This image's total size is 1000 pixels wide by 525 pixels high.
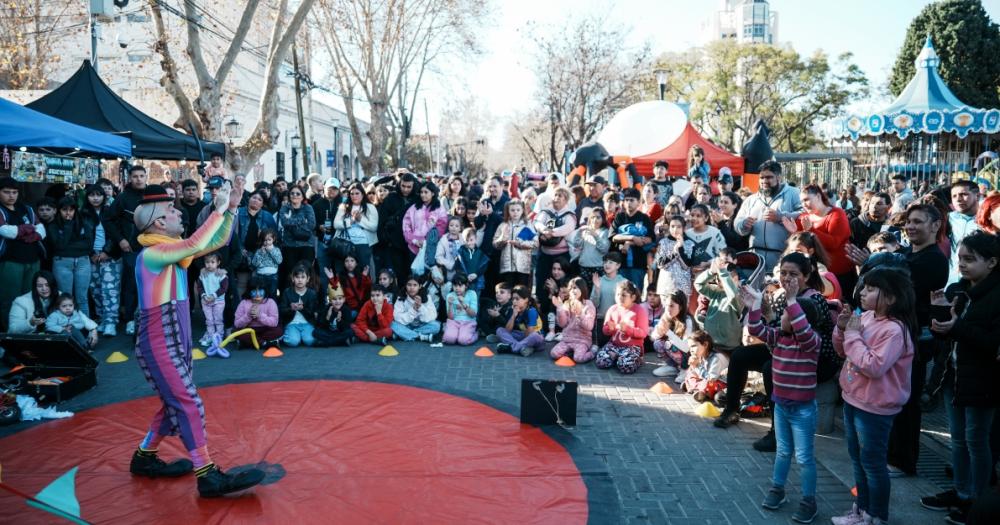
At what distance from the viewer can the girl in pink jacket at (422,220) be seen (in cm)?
879

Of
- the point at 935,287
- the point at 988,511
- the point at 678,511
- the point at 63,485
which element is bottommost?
the point at 678,511

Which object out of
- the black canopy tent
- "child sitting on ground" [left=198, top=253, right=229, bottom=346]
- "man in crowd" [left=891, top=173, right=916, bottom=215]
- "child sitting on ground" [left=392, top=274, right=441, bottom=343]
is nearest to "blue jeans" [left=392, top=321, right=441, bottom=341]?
"child sitting on ground" [left=392, top=274, right=441, bottom=343]

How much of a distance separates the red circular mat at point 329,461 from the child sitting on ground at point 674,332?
2.06m

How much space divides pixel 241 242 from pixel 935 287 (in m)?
7.20

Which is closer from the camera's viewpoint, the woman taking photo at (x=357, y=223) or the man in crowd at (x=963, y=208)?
the man in crowd at (x=963, y=208)

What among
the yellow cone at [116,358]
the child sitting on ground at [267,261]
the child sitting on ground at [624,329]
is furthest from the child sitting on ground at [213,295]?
the child sitting on ground at [624,329]

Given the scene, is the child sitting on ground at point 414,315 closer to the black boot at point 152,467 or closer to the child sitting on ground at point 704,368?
the child sitting on ground at point 704,368

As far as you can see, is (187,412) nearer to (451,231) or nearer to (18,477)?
(18,477)

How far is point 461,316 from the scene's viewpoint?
8172 mm

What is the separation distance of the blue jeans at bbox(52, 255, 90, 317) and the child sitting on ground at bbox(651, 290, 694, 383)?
6426 mm

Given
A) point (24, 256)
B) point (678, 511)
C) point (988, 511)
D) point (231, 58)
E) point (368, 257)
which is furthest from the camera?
point (231, 58)

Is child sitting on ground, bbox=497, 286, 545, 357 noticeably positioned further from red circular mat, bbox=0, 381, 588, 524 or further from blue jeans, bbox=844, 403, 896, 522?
blue jeans, bbox=844, 403, 896, 522

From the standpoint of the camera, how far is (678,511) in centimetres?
397

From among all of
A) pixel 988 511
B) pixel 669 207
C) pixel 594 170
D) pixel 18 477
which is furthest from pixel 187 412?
pixel 594 170
